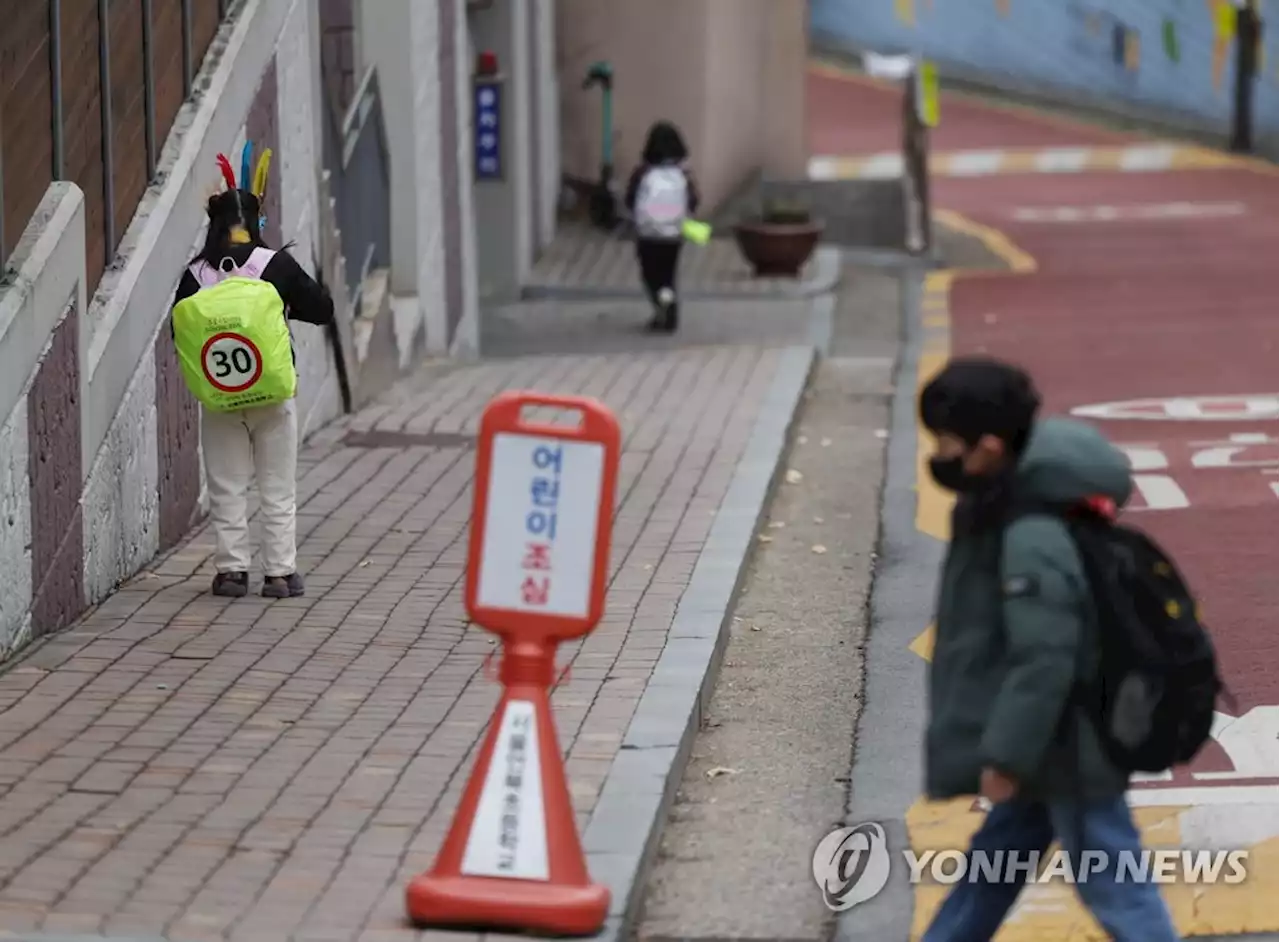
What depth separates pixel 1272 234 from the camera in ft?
85.8

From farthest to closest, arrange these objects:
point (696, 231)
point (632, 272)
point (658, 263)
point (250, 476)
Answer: point (632, 272), point (658, 263), point (696, 231), point (250, 476)

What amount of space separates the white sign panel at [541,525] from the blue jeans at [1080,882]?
1.08 m

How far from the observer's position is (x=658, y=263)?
18.8 meters

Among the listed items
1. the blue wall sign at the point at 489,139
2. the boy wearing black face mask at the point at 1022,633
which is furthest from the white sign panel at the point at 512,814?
the blue wall sign at the point at 489,139

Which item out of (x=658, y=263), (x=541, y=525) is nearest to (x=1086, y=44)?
(x=658, y=263)

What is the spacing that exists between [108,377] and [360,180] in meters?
5.88

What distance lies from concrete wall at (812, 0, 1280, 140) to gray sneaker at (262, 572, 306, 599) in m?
30.7

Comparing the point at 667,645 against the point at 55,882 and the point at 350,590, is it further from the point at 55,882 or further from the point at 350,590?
the point at 55,882

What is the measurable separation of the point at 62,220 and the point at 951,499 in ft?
16.8

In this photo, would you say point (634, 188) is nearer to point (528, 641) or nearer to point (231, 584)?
point (231, 584)

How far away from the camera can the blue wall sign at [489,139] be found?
2141 centimetres

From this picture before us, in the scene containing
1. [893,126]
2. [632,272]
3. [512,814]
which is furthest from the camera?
[893,126]

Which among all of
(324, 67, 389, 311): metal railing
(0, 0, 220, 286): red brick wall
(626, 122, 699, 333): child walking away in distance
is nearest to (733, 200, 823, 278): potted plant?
(626, 122, 699, 333): child walking away in distance

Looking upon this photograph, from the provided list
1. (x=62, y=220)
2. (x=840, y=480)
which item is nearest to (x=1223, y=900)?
(x=62, y=220)
